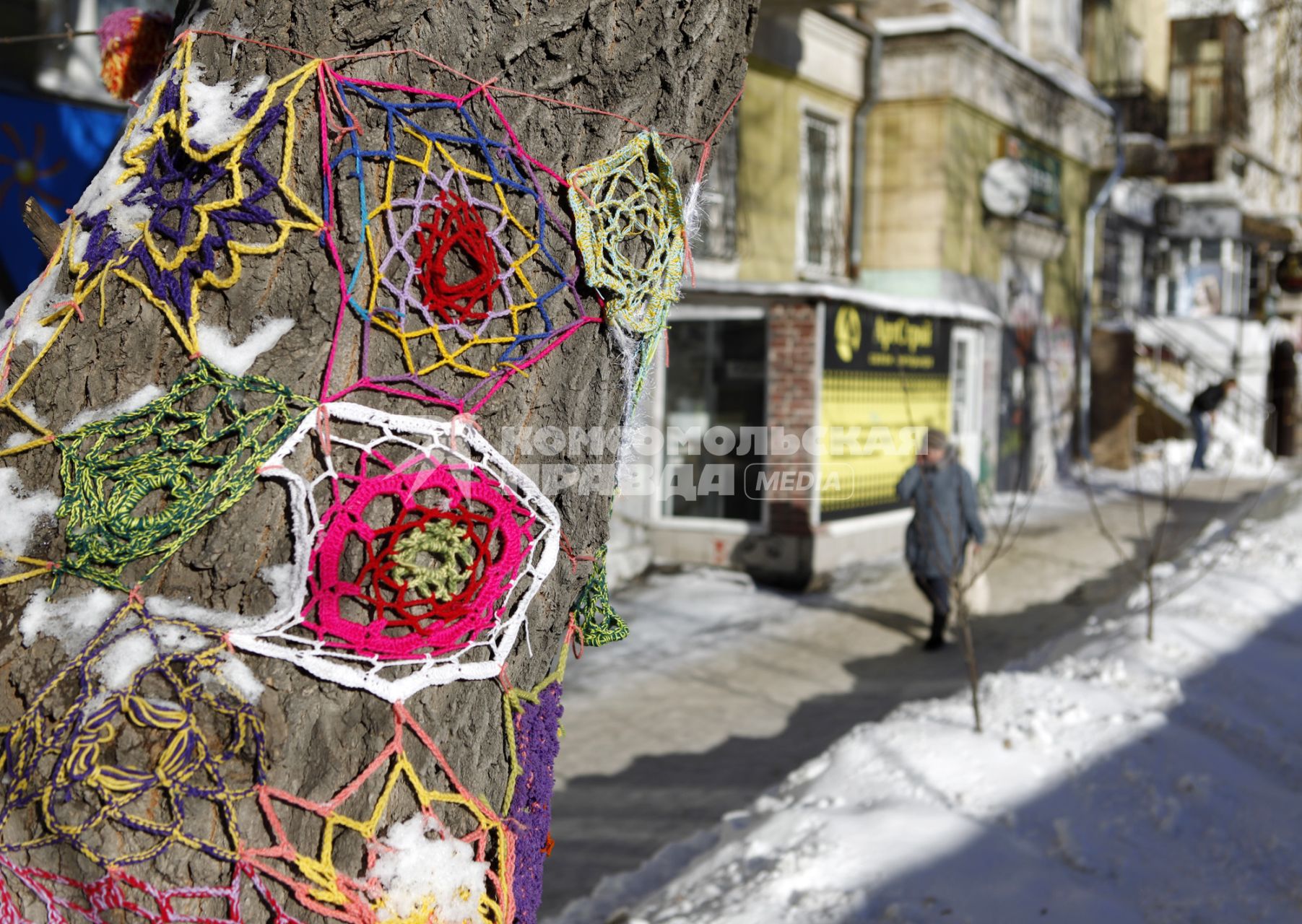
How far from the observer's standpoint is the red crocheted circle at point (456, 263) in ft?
4.46

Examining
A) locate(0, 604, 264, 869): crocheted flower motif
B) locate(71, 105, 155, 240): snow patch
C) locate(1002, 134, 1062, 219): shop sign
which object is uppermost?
locate(1002, 134, 1062, 219): shop sign

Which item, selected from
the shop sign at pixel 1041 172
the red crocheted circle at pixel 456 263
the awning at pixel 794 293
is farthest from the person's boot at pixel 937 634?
the shop sign at pixel 1041 172

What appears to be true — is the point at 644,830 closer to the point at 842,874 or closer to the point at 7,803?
the point at 842,874

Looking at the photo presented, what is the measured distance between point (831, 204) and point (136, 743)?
11.2 m

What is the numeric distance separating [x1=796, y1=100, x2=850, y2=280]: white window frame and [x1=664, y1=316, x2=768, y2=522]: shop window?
6.70 ft

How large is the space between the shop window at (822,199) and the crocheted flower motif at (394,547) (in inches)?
401

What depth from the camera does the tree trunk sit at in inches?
50.6

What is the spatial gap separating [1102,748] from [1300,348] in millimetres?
25885

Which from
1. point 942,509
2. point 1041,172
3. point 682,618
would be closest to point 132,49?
point 942,509

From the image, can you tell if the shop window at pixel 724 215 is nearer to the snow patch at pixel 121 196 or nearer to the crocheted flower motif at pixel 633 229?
the crocheted flower motif at pixel 633 229

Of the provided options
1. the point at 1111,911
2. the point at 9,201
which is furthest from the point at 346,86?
the point at 9,201

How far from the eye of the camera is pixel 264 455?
1.28 metres

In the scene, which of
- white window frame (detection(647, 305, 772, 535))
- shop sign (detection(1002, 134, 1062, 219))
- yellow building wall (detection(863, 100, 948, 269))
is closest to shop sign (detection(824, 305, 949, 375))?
white window frame (detection(647, 305, 772, 535))

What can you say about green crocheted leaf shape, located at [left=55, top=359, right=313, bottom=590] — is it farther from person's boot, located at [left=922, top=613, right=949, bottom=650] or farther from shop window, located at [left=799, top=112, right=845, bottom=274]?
shop window, located at [left=799, top=112, right=845, bottom=274]
